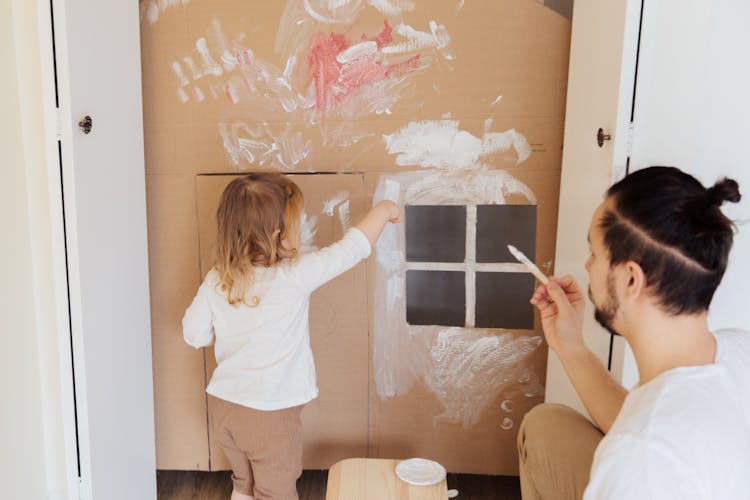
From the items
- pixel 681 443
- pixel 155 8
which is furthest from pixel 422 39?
pixel 681 443

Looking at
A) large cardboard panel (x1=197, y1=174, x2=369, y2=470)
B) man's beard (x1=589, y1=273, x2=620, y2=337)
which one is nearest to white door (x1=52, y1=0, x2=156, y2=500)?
large cardboard panel (x1=197, y1=174, x2=369, y2=470)

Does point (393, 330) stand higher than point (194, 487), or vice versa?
point (393, 330)

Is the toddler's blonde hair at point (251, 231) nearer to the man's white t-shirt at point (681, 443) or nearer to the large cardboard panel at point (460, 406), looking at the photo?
the large cardboard panel at point (460, 406)

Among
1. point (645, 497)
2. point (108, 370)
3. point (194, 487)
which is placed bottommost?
point (194, 487)

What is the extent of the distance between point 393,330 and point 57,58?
1.07 meters

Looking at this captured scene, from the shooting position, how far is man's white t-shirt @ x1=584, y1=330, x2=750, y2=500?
80 cm

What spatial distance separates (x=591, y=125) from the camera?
1484 millimetres

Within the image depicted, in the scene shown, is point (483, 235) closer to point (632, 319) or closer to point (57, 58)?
point (632, 319)

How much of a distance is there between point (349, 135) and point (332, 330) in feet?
1.82

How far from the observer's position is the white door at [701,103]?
4.06 ft

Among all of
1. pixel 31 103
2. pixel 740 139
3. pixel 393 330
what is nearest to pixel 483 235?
pixel 393 330

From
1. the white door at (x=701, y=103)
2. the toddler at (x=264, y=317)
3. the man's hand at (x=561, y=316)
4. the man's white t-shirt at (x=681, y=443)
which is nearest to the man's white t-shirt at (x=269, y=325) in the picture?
the toddler at (x=264, y=317)

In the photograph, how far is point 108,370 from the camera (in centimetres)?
156

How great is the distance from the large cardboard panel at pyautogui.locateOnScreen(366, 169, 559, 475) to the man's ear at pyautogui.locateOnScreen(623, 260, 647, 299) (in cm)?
87
